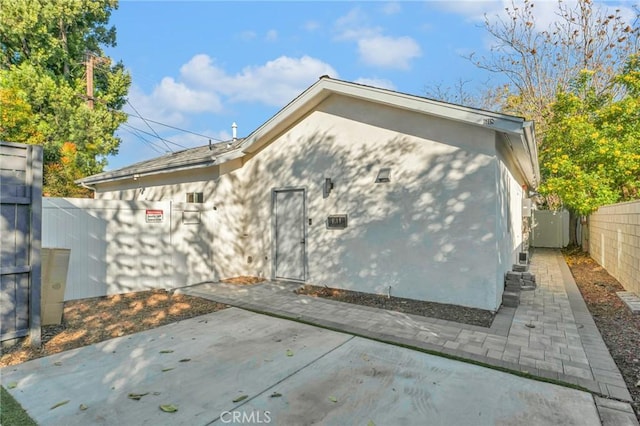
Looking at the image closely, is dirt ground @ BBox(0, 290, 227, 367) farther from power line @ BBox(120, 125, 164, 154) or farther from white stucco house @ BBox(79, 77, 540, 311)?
power line @ BBox(120, 125, 164, 154)

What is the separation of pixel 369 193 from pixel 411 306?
2436mm

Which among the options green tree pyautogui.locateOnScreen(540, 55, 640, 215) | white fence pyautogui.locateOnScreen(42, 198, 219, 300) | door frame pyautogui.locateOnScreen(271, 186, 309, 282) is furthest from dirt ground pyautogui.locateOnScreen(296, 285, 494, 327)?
green tree pyautogui.locateOnScreen(540, 55, 640, 215)

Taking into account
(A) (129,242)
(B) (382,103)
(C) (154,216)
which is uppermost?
(B) (382,103)

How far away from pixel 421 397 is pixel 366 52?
12574 mm

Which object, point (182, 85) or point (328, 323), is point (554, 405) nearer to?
point (328, 323)

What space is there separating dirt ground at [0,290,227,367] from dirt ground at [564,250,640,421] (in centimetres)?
592

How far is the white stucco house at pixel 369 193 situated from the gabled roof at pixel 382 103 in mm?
24

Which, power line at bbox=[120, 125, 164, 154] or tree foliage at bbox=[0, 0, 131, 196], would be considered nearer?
tree foliage at bbox=[0, 0, 131, 196]

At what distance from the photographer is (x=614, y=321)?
5.46m

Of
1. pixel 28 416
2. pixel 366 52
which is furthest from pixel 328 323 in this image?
pixel 366 52

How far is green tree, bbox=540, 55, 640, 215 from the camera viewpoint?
10.4m

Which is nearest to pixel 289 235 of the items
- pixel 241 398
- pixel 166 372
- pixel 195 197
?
pixel 195 197

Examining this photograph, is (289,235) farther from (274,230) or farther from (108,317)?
(108,317)

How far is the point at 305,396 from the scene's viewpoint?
10.1ft
